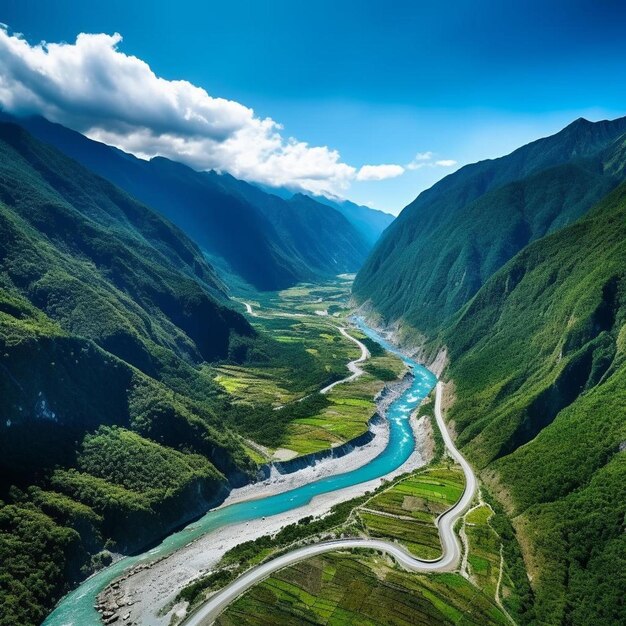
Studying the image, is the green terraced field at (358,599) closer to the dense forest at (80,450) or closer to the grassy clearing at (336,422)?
the dense forest at (80,450)

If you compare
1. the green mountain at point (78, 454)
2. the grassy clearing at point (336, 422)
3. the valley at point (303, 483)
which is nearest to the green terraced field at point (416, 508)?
the valley at point (303, 483)

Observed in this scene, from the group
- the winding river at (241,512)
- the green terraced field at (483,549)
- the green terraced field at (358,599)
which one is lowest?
the winding river at (241,512)

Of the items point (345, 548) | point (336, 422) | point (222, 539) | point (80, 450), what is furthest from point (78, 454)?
point (336, 422)

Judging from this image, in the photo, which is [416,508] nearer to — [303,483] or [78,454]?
[303,483]

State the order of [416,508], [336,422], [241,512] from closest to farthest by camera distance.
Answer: [416,508] → [241,512] → [336,422]

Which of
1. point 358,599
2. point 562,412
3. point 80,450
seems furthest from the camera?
point 562,412

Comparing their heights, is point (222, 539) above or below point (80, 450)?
below

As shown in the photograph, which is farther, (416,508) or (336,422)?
(336,422)
